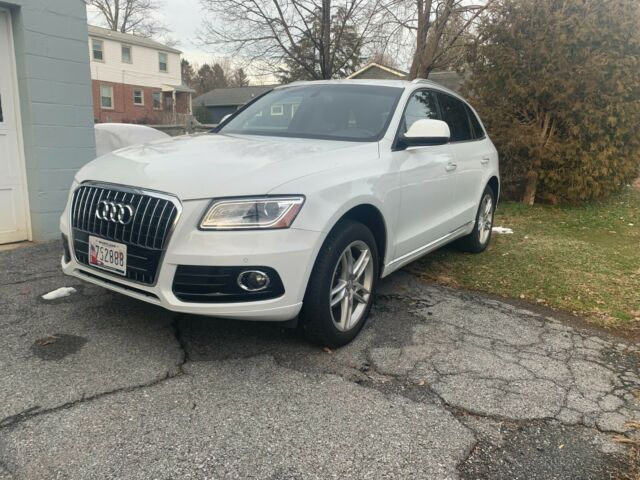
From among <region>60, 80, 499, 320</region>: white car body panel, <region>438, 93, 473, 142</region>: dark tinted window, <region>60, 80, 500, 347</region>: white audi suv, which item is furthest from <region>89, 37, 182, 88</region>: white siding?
<region>60, 80, 499, 320</region>: white car body panel

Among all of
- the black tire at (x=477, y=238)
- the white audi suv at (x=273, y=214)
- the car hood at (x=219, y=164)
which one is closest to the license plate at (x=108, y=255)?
the white audi suv at (x=273, y=214)

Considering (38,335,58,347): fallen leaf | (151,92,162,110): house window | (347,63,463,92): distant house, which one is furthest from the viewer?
(151,92,162,110): house window

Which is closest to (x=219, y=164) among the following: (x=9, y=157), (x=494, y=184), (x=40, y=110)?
(x=40, y=110)

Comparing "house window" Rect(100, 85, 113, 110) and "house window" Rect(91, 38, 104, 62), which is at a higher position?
"house window" Rect(91, 38, 104, 62)

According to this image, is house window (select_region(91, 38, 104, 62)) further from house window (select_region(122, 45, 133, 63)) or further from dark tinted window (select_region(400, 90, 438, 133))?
dark tinted window (select_region(400, 90, 438, 133))

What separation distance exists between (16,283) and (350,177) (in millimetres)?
3070

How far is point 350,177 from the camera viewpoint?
10.8 ft

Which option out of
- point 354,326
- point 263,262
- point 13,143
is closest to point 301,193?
point 263,262

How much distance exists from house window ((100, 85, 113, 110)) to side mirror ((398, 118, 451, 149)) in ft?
122

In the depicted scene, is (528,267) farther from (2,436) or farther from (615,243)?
(2,436)

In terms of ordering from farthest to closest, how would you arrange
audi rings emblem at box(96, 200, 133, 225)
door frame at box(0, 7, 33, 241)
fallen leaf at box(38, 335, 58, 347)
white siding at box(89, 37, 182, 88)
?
white siding at box(89, 37, 182, 88), door frame at box(0, 7, 33, 241), fallen leaf at box(38, 335, 58, 347), audi rings emblem at box(96, 200, 133, 225)

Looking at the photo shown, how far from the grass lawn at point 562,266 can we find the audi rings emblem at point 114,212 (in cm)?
318

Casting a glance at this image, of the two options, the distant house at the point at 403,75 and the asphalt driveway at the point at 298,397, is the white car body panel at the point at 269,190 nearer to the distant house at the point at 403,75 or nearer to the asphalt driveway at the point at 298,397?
the asphalt driveway at the point at 298,397

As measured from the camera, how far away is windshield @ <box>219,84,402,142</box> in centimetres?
402
